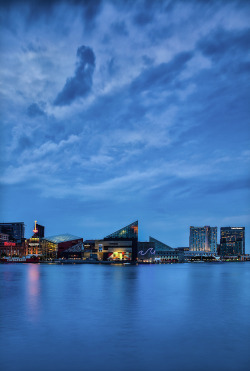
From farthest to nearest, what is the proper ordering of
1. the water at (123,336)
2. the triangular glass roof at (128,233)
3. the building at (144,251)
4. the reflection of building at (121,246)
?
the building at (144,251)
the triangular glass roof at (128,233)
the reflection of building at (121,246)
the water at (123,336)

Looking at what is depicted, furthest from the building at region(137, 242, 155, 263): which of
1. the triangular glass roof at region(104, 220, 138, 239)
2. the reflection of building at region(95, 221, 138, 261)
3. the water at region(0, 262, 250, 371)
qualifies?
the water at region(0, 262, 250, 371)

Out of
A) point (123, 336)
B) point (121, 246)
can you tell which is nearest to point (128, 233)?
point (121, 246)

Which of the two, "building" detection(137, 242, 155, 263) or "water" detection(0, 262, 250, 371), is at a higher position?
"water" detection(0, 262, 250, 371)

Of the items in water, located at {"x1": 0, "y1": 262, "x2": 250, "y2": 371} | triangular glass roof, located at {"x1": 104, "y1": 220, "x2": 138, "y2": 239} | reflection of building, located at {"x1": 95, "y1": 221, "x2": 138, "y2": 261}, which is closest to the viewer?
water, located at {"x1": 0, "y1": 262, "x2": 250, "y2": 371}

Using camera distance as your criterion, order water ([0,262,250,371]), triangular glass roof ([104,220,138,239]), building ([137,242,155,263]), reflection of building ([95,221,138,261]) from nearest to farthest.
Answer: water ([0,262,250,371]) < reflection of building ([95,221,138,261]) < triangular glass roof ([104,220,138,239]) < building ([137,242,155,263])

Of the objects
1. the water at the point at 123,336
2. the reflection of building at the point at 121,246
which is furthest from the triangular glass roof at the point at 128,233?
the water at the point at 123,336

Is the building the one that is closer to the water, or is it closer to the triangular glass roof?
the triangular glass roof

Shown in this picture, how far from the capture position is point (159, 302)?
36.5 meters

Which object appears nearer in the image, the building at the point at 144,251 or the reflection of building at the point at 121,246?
the reflection of building at the point at 121,246

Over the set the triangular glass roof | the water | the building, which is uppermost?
the water

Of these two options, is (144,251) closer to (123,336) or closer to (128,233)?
(128,233)

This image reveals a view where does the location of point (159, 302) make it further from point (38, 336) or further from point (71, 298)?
point (38, 336)

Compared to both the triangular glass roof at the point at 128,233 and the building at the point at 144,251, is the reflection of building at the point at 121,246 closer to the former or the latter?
the triangular glass roof at the point at 128,233

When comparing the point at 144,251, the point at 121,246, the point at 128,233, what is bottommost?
the point at 144,251
